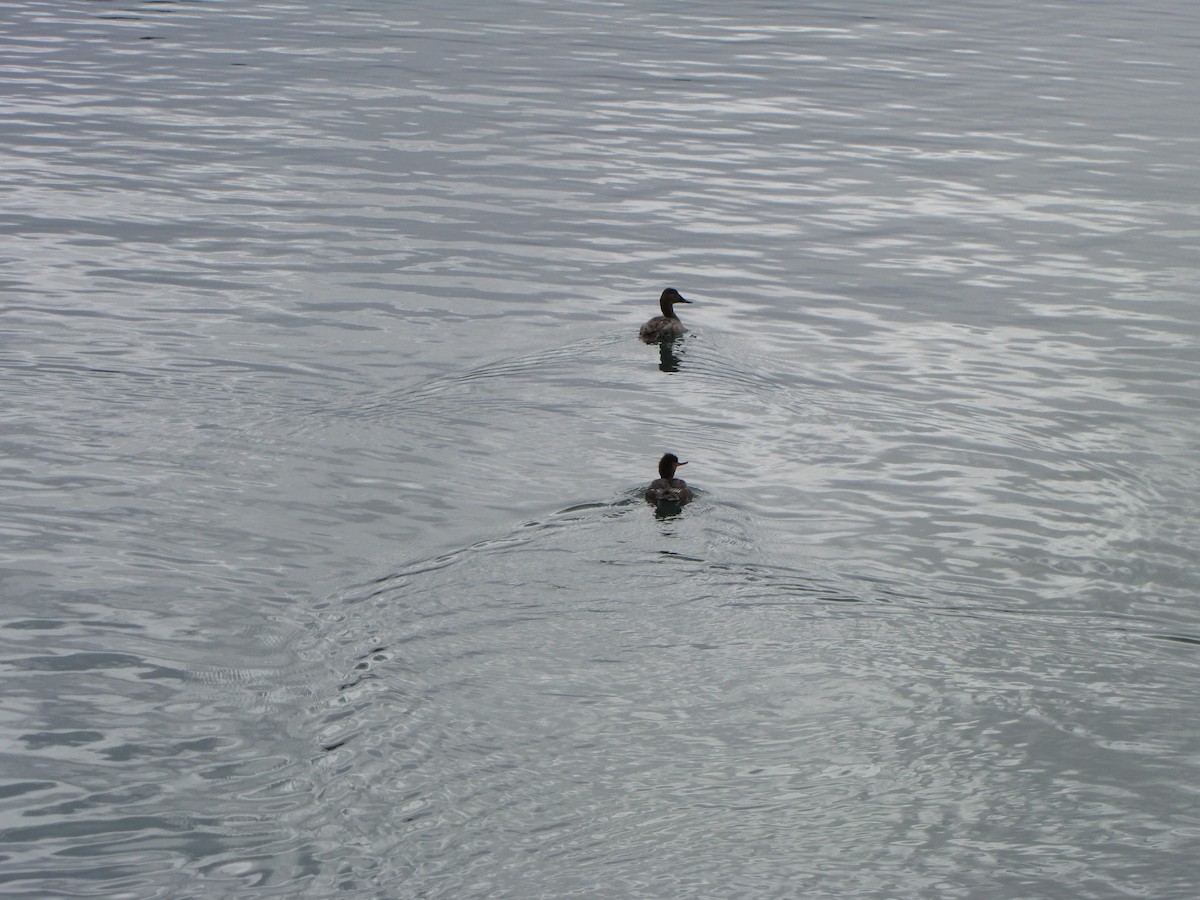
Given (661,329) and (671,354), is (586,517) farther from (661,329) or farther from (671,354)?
(661,329)

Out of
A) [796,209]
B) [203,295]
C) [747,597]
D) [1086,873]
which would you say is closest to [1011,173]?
[796,209]

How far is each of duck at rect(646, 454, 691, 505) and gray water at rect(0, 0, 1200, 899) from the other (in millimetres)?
229

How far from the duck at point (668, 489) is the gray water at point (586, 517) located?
23 cm

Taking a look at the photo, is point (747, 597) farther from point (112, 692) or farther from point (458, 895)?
point (112, 692)

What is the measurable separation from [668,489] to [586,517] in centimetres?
78

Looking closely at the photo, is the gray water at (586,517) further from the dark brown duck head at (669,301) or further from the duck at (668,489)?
the dark brown duck head at (669,301)

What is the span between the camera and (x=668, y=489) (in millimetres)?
12938

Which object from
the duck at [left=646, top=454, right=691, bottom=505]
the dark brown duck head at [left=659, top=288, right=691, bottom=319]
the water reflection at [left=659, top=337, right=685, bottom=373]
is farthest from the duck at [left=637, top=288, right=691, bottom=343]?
the duck at [left=646, top=454, right=691, bottom=505]

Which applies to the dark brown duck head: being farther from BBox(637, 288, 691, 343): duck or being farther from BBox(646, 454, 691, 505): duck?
BBox(646, 454, 691, 505): duck

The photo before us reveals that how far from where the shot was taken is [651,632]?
1087 centimetres

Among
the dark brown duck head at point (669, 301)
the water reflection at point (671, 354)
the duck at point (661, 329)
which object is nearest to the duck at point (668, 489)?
the water reflection at point (671, 354)

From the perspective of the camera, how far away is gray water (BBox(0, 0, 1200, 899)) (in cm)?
891

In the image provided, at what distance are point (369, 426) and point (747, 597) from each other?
5188 mm

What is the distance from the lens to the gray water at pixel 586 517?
8914 mm
